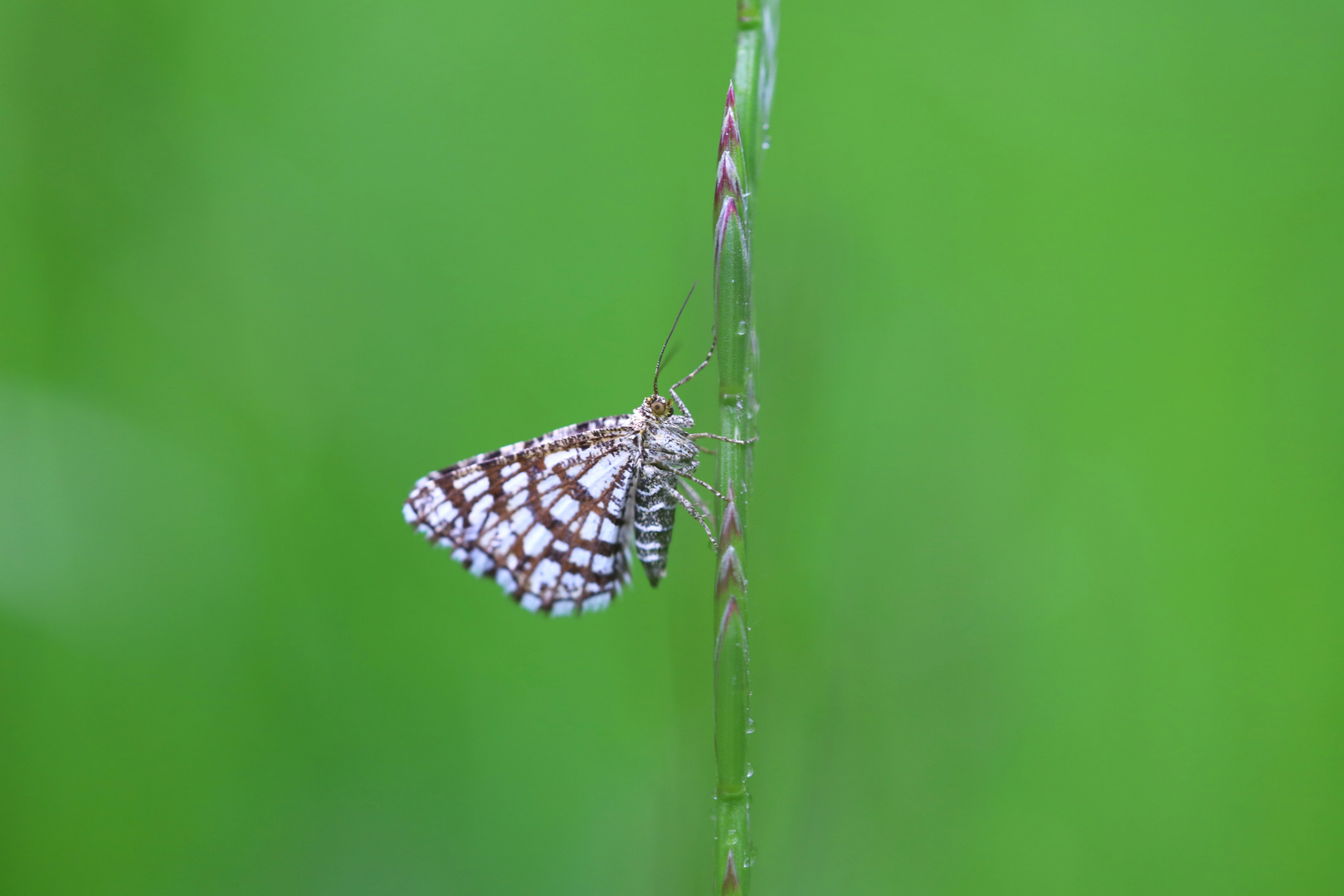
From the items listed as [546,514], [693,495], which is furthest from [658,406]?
[546,514]

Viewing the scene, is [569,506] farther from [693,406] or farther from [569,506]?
[693,406]

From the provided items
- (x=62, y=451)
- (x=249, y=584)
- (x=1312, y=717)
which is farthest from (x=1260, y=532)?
(x=62, y=451)

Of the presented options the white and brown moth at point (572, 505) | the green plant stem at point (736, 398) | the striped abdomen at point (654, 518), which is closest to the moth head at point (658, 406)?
the white and brown moth at point (572, 505)

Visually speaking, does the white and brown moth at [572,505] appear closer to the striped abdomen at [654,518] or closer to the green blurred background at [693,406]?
the striped abdomen at [654,518]

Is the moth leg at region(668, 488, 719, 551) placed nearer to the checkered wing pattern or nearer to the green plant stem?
the checkered wing pattern

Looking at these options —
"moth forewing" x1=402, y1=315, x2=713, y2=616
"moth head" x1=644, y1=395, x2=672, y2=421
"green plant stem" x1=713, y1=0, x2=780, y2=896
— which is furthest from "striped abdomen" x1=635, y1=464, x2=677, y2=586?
"green plant stem" x1=713, y1=0, x2=780, y2=896
